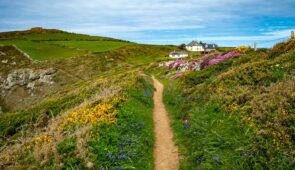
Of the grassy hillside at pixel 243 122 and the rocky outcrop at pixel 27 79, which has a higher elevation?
the grassy hillside at pixel 243 122

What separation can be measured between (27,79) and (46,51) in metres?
24.0

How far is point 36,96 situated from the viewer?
196ft

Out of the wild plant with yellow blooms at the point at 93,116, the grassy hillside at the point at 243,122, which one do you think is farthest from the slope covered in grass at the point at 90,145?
the grassy hillside at the point at 243,122

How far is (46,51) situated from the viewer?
8762cm

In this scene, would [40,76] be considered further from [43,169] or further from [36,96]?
[43,169]

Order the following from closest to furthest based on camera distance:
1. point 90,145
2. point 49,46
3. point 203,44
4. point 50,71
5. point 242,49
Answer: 1. point 90,145
2. point 242,49
3. point 50,71
4. point 49,46
5. point 203,44

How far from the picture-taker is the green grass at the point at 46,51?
3187 inches

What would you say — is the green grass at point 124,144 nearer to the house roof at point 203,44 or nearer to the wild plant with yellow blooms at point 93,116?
the wild plant with yellow blooms at point 93,116

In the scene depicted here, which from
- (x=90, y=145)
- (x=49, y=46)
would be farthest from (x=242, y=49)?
(x=49, y=46)

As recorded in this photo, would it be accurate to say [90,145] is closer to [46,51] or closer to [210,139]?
[210,139]

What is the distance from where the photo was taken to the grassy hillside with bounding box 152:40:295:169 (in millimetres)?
9445

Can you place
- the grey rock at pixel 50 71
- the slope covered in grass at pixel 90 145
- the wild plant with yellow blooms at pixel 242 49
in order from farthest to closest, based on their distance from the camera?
the grey rock at pixel 50 71 → the wild plant with yellow blooms at pixel 242 49 → the slope covered in grass at pixel 90 145

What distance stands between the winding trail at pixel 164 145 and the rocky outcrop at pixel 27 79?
1965 inches

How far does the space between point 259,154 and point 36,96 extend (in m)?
56.7
